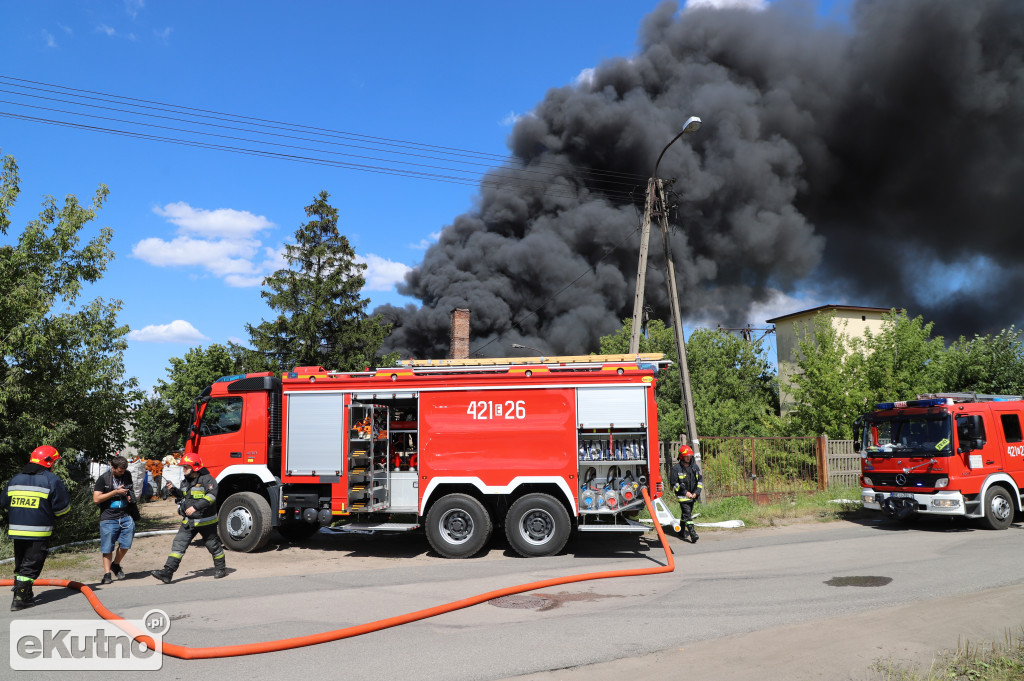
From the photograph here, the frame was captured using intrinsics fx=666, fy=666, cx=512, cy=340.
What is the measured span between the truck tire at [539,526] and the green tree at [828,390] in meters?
13.6

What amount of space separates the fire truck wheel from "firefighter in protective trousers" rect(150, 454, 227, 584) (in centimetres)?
1200

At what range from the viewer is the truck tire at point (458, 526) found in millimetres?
9289

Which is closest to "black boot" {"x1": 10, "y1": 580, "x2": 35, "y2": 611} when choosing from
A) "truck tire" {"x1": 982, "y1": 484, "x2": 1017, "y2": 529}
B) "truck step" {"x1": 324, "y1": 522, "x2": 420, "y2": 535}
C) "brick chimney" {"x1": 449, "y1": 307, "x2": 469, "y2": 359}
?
"truck step" {"x1": 324, "y1": 522, "x2": 420, "y2": 535}

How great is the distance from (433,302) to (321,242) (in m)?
12.9

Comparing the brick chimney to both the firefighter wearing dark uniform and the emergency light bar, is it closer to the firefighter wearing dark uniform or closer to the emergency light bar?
the emergency light bar

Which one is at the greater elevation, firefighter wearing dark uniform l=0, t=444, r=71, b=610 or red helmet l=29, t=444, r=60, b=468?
red helmet l=29, t=444, r=60, b=468

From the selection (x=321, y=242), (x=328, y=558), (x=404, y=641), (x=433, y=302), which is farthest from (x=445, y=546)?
(x=433, y=302)

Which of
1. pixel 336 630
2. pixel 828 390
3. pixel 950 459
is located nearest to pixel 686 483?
pixel 950 459

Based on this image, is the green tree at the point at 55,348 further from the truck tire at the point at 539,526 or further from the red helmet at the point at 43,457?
the truck tire at the point at 539,526

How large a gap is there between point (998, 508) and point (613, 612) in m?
8.88

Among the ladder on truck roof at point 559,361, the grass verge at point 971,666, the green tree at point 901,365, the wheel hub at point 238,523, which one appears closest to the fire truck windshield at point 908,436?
the ladder on truck roof at point 559,361

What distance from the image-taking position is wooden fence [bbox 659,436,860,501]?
15039 mm

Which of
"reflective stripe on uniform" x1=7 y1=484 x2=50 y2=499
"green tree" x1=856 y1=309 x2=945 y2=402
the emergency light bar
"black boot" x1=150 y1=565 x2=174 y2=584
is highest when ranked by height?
"green tree" x1=856 y1=309 x2=945 y2=402

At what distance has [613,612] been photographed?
6250 mm
